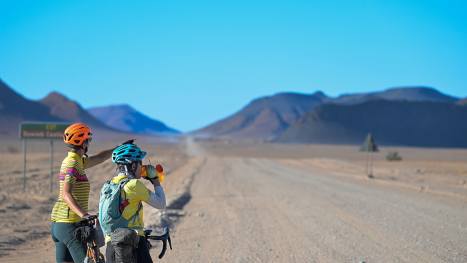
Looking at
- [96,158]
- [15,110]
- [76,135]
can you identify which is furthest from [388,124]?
[76,135]

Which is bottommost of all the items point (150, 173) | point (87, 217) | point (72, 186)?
point (87, 217)

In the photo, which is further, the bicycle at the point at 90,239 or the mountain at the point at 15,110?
the mountain at the point at 15,110

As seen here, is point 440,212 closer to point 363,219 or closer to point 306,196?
point 363,219

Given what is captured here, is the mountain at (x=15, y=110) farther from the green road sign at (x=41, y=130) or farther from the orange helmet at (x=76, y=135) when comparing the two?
the orange helmet at (x=76, y=135)

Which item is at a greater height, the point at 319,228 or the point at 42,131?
the point at 42,131

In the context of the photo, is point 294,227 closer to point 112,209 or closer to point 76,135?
point 76,135

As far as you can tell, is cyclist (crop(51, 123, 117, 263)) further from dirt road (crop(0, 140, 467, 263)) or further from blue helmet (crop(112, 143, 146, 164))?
dirt road (crop(0, 140, 467, 263))

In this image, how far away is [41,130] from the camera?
20594 mm

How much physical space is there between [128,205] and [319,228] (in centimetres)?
903

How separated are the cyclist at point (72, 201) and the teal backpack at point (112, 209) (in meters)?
0.26

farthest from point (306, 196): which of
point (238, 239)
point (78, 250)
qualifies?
point (78, 250)

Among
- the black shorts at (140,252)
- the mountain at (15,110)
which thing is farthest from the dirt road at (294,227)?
the mountain at (15,110)

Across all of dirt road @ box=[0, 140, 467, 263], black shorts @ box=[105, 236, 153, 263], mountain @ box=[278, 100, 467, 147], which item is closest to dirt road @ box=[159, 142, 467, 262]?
dirt road @ box=[0, 140, 467, 263]

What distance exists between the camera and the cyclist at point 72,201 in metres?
5.62
